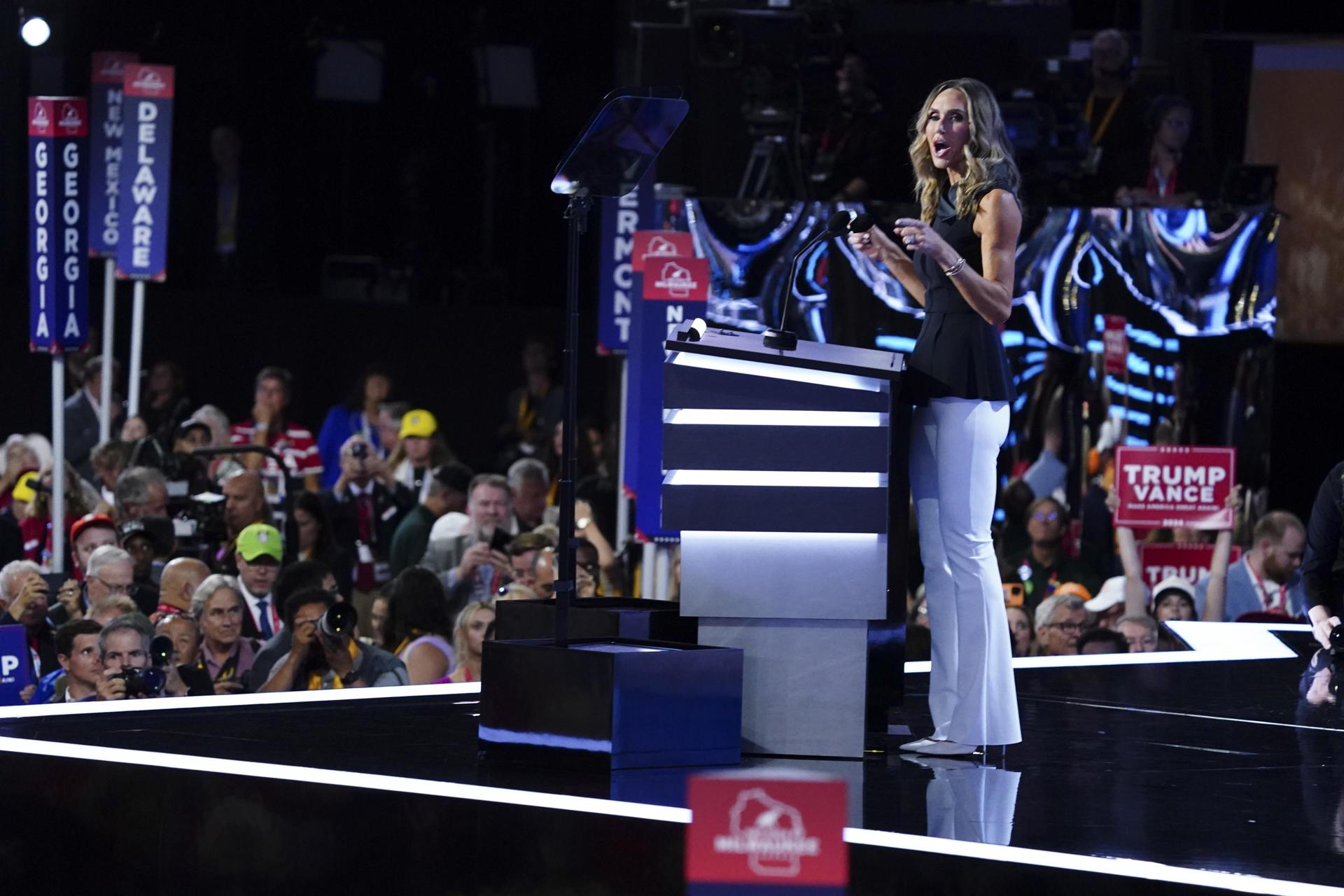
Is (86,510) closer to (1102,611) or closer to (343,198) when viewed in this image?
(1102,611)

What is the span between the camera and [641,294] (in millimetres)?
→ 7652

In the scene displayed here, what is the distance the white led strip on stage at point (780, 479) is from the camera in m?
3.71

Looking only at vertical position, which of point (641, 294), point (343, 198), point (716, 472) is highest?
point (343, 198)

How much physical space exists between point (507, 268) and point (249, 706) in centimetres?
1029

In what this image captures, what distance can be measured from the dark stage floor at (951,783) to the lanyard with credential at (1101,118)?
16.1 feet

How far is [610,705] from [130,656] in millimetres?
2584

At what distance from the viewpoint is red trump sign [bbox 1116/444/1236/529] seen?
762 cm

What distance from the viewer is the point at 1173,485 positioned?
303 inches

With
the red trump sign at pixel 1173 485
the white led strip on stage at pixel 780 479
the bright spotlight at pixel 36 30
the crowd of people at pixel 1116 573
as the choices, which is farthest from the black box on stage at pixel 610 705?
the bright spotlight at pixel 36 30

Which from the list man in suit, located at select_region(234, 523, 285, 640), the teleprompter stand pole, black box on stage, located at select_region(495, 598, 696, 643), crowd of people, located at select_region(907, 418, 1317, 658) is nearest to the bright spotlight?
man in suit, located at select_region(234, 523, 285, 640)

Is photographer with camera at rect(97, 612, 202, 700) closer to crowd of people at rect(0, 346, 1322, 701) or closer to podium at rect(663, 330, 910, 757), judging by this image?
crowd of people at rect(0, 346, 1322, 701)

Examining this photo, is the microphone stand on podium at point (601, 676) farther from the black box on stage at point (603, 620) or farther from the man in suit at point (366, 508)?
the man in suit at point (366, 508)

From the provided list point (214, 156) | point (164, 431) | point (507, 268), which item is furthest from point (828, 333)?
point (214, 156)

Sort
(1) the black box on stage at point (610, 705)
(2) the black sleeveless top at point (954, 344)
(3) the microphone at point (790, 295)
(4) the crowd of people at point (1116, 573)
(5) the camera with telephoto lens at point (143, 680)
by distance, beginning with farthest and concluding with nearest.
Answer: (4) the crowd of people at point (1116, 573)
(5) the camera with telephoto lens at point (143, 680)
(2) the black sleeveless top at point (954, 344)
(3) the microphone at point (790, 295)
(1) the black box on stage at point (610, 705)
